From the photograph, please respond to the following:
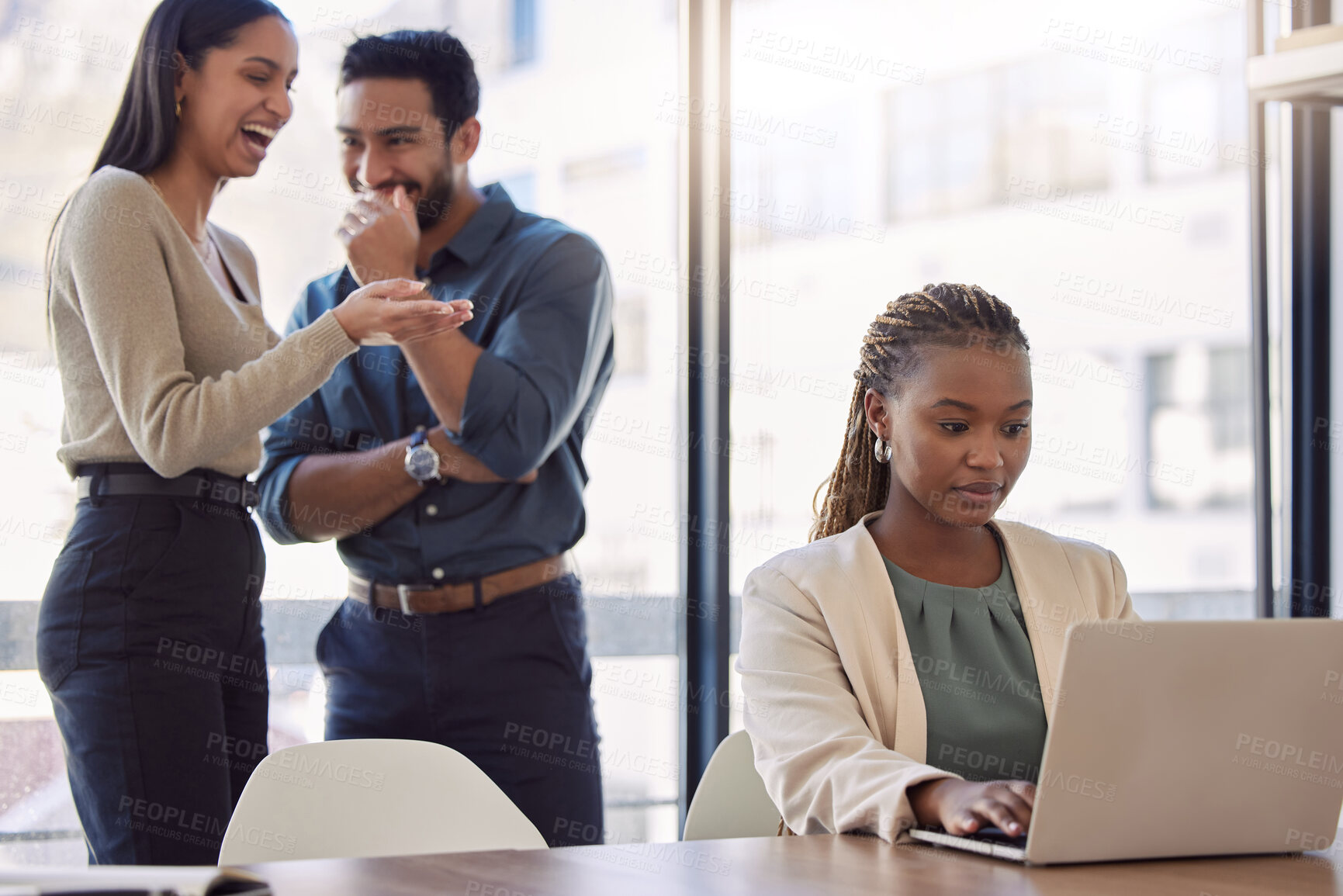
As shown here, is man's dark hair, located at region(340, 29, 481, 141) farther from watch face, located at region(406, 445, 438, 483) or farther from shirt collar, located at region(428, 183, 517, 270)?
watch face, located at region(406, 445, 438, 483)

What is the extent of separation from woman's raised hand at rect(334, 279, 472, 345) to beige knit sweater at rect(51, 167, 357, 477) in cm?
3

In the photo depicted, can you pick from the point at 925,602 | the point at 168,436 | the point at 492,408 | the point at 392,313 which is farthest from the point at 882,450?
the point at 168,436

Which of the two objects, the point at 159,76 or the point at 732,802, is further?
the point at 159,76

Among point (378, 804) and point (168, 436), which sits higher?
point (168, 436)

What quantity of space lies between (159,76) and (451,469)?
0.79 meters

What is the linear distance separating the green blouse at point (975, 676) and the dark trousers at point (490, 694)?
0.79m

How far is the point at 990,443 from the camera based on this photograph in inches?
64.9

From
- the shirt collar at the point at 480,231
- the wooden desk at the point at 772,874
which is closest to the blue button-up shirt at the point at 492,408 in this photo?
the shirt collar at the point at 480,231

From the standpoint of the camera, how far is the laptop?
107cm

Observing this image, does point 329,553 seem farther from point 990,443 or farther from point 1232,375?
point 1232,375

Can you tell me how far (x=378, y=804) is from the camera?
5.32 ft

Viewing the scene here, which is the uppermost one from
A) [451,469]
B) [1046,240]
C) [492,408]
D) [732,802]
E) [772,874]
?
[1046,240]

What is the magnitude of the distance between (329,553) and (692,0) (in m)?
1.58

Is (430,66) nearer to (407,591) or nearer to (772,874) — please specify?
(407,591)
